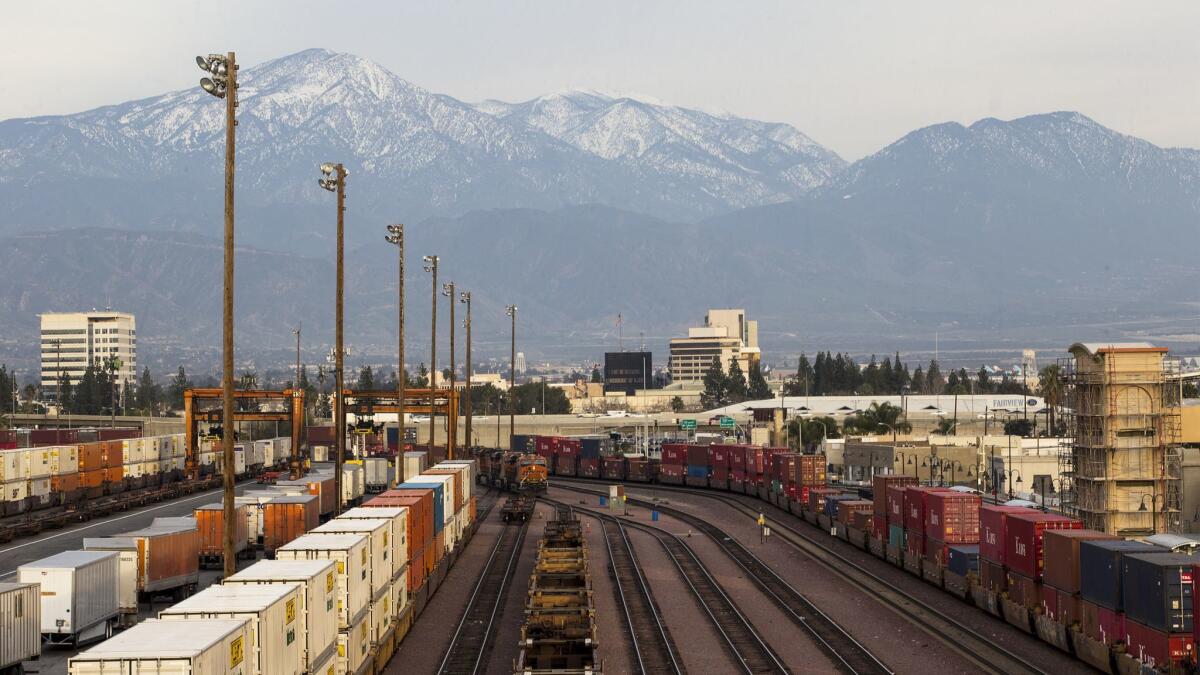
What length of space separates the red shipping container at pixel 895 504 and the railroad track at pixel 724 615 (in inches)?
377

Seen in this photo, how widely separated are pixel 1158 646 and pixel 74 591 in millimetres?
31507

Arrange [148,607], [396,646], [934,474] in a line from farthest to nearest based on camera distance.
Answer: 1. [934,474]
2. [148,607]
3. [396,646]

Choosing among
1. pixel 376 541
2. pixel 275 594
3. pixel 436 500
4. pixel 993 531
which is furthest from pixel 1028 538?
pixel 275 594

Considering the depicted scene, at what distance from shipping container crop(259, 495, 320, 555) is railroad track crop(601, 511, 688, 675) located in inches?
585

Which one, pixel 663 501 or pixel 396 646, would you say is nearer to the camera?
pixel 396 646

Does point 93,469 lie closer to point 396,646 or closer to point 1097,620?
point 396,646

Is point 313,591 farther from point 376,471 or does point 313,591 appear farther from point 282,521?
point 376,471

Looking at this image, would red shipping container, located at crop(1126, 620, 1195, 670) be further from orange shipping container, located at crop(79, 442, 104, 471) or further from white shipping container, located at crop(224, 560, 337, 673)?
orange shipping container, located at crop(79, 442, 104, 471)

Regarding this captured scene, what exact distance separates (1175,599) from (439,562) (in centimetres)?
3412

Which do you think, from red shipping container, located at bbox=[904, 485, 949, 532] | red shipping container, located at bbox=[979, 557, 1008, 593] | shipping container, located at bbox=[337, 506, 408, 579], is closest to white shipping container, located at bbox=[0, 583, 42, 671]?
shipping container, located at bbox=[337, 506, 408, 579]

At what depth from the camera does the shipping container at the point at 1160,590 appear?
1558 inches

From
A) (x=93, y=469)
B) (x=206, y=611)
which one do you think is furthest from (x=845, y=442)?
(x=206, y=611)

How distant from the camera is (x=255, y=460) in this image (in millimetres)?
139375

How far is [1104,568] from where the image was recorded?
4406cm
